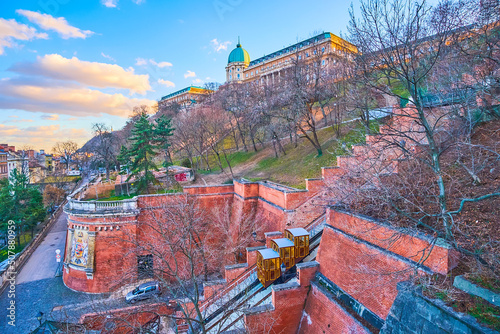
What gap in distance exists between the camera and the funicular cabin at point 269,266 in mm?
9984

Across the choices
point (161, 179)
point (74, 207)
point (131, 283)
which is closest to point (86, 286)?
point (131, 283)

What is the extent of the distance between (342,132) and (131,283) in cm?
1988

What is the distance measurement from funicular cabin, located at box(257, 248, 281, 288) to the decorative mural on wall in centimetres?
1183

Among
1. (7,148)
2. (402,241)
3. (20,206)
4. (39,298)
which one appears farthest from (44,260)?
(7,148)

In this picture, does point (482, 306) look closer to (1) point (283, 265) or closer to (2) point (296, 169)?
(1) point (283, 265)

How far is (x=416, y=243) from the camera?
19.8 feet

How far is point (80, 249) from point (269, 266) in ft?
42.3

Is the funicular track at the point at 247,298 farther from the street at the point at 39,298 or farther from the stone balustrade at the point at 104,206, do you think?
the stone balustrade at the point at 104,206

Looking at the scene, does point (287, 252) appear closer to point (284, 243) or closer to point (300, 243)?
point (284, 243)

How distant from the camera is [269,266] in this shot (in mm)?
10047

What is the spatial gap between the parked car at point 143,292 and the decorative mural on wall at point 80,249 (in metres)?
3.63

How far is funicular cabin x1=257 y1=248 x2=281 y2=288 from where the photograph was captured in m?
9.98

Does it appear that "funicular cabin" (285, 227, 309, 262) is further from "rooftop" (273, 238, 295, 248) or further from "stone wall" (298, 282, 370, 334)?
"stone wall" (298, 282, 370, 334)

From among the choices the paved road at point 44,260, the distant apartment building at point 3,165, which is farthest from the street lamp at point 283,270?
the distant apartment building at point 3,165
